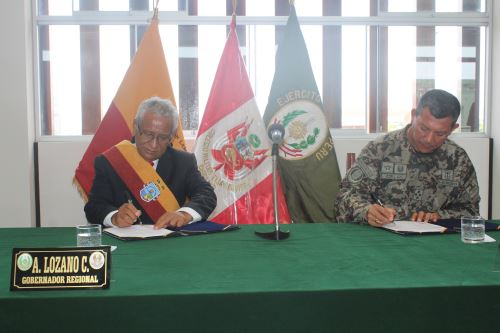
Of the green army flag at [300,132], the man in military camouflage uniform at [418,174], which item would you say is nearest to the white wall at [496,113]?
the green army flag at [300,132]

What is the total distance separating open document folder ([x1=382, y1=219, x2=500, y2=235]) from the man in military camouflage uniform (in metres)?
0.17

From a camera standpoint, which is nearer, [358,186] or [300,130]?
[358,186]

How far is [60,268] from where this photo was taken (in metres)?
1.25

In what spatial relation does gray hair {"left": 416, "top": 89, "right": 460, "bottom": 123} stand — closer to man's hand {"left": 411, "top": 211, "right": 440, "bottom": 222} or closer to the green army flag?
man's hand {"left": 411, "top": 211, "right": 440, "bottom": 222}

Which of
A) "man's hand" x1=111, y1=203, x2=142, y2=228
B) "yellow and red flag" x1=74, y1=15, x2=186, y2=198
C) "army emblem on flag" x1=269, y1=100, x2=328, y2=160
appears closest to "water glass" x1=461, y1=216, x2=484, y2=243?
"man's hand" x1=111, y1=203, x2=142, y2=228

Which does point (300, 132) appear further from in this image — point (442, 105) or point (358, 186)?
point (442, 105)

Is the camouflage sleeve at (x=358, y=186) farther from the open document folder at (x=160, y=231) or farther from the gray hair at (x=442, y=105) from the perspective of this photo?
the open document folder at (x=160, y=231)

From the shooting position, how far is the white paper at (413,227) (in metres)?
2.00

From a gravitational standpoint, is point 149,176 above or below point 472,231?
above

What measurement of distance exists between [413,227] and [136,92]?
2251mm

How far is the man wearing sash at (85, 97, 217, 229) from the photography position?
2471 mm

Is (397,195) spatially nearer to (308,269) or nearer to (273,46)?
(308,269)

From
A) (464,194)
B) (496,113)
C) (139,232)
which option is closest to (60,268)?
(139,232)

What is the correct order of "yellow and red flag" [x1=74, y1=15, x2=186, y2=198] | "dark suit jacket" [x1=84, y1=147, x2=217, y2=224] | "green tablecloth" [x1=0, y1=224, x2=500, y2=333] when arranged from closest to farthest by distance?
1. "green tablecloth" [x1=0, y1=224, x2=500, y2=333]
2. "dark suit jacket" [x1=84, y1=147, x2=217, y2=224]
3. "yellow and red flag" [x1=74, y1=15, x2=186, y2=198]
